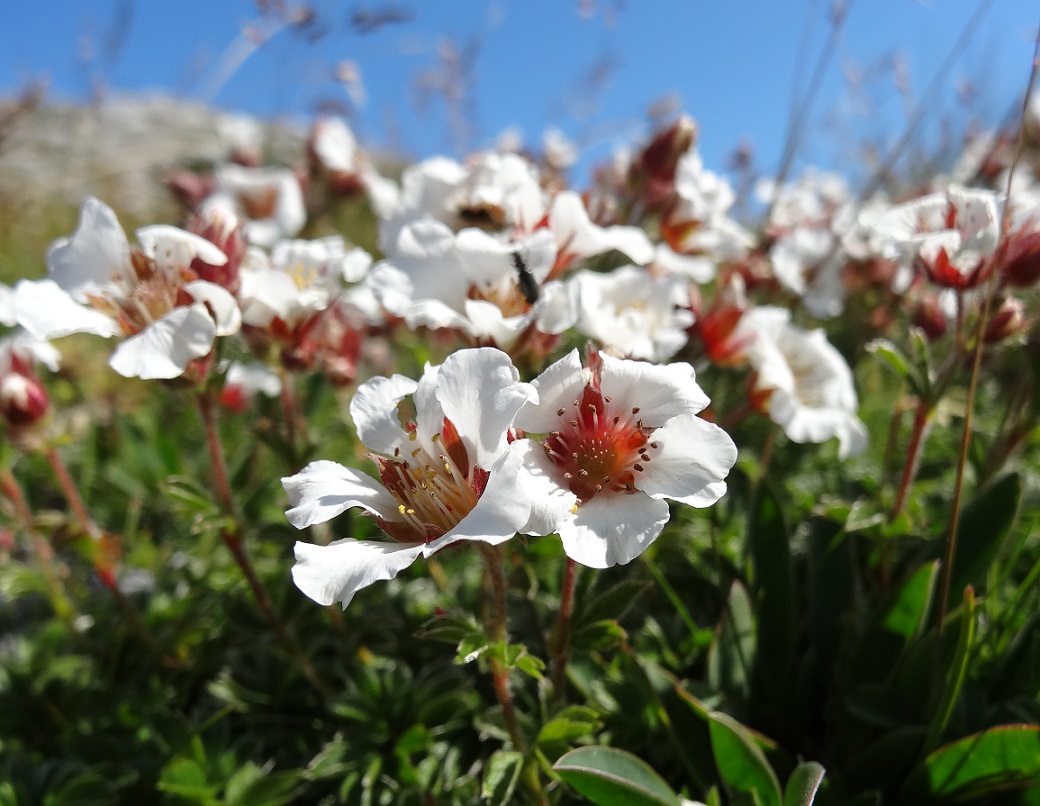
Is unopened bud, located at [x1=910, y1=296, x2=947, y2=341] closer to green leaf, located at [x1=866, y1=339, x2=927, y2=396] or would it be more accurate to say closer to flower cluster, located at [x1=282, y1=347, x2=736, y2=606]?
green leaf, located at [x1=866, y1=339, x2=927, y2=396]

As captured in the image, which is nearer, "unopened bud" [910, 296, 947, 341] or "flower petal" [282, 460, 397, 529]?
"flower petal" [282, 460, 397, 529]

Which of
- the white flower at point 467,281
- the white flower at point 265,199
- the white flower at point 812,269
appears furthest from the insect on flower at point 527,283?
the white flower at point 265,199

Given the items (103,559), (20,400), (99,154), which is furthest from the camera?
(99,154)

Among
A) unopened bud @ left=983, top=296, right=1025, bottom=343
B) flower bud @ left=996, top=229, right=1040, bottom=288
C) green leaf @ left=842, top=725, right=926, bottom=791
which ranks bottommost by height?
green leaf @ left=842, top=725, right=926, bottom=791

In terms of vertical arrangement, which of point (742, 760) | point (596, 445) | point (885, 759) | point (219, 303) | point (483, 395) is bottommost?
point (885, 759)

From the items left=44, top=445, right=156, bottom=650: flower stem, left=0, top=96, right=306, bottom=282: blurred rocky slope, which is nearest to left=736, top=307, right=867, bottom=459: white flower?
left=44, top=445, right=156, bottom=650: flower stem

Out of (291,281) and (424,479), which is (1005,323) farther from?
(291,281)

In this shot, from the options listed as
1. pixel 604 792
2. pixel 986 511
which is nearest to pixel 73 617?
pixel 604 792

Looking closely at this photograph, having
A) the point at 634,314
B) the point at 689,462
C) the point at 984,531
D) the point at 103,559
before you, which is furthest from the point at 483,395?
the point at 103,559
